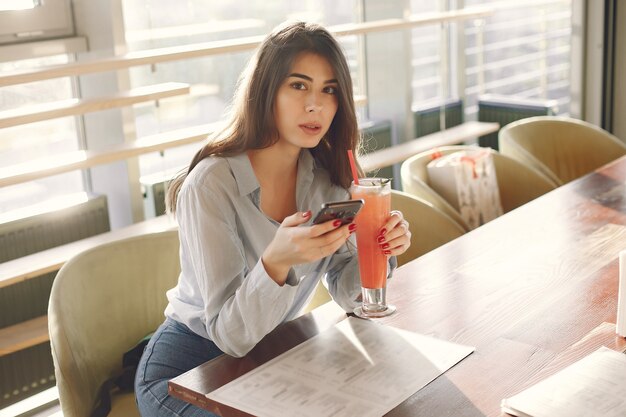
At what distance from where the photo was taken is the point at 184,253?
74.7 inches

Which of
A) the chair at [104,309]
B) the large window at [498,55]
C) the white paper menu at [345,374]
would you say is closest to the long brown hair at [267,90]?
the chair at [104,309]

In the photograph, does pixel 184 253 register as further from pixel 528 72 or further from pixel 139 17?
pixel 528 72

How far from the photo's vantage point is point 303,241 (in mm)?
1542

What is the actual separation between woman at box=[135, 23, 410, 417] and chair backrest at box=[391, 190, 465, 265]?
65cm

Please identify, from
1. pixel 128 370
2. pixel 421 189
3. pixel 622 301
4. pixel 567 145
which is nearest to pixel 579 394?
pixel 622 301

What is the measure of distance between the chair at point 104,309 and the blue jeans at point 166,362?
182mm

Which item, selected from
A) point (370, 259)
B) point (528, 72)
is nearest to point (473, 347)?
point (370, 259)

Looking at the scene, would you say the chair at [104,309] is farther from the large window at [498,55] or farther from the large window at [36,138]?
the large window at [498,55]

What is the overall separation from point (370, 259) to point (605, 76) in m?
4.57

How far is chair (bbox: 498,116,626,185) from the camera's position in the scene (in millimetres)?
3809

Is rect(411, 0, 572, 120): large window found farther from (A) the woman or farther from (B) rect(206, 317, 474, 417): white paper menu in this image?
(B) rect(206, 317, 474, 417): white paper menu

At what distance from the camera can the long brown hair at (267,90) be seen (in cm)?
186

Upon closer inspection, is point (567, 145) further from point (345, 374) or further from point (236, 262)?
point (345, 374)

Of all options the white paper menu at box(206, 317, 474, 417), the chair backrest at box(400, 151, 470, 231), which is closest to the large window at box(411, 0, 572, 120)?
the chair backrest at box(400, 151, 470, 231)
